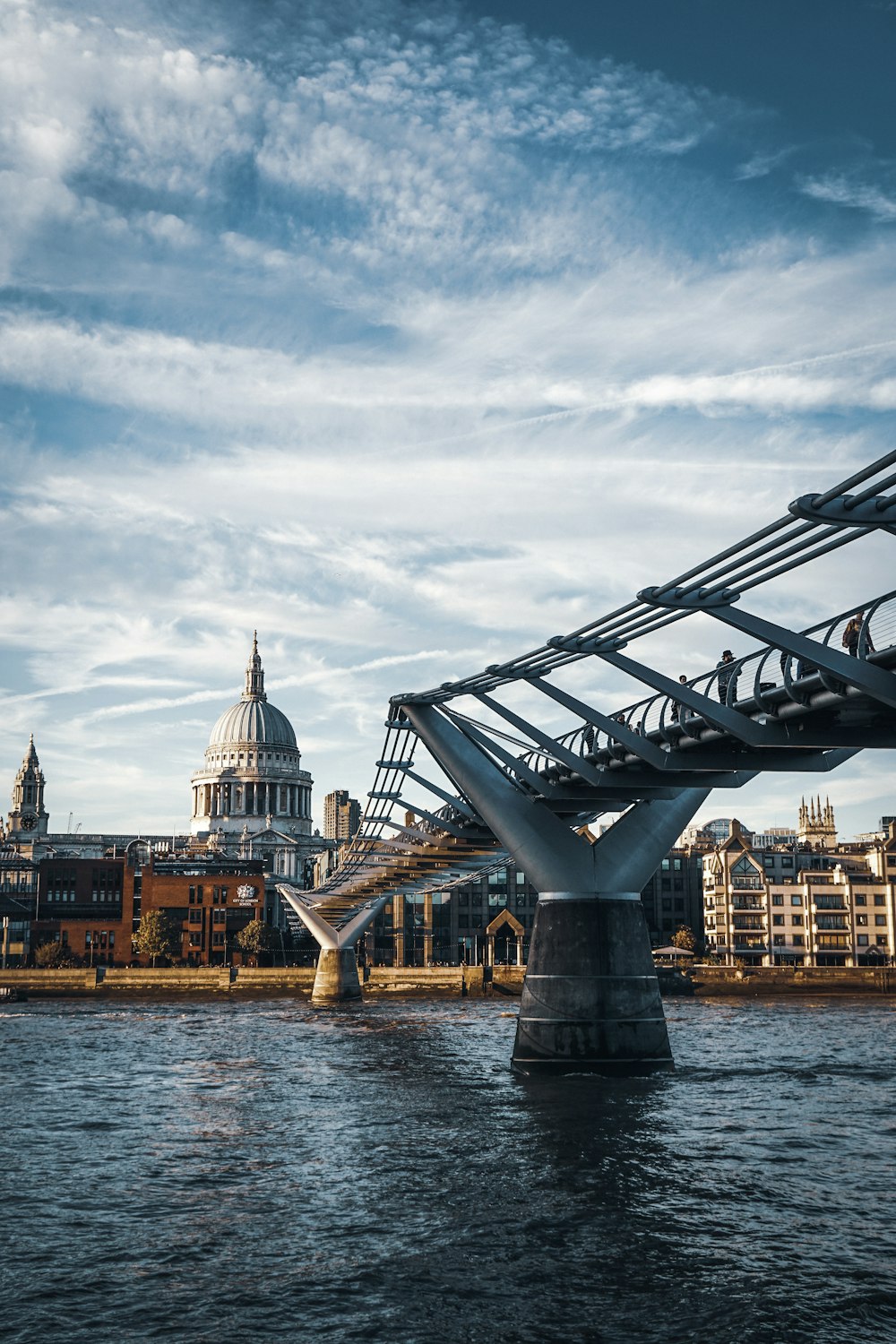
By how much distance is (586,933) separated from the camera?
1773 inches

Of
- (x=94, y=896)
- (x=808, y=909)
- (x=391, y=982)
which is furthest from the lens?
(x=94, y=896)

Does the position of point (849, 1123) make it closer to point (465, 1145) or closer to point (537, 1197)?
point (465, 1145)

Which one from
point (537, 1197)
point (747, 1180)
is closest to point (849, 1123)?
point (747, 1180)

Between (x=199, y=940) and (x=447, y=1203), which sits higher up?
(x=199, y=940)

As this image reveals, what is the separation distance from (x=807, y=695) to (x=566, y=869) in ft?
61.3

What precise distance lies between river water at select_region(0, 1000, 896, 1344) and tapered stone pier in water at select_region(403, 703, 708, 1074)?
5.42 feet

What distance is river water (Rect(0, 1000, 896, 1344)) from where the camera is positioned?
62.0 feet

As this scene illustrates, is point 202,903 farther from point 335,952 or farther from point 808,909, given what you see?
point 808,909

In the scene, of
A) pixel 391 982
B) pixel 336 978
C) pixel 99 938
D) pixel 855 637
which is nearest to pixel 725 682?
pixel 855 637

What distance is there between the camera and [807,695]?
28156mm

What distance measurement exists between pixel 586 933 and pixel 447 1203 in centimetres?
1997

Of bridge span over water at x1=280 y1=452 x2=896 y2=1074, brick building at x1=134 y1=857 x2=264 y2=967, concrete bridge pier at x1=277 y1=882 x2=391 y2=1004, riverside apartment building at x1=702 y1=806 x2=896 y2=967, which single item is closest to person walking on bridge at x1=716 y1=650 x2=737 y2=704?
bridge span over water at x1=280 y1=452 x2=896 y2=1074

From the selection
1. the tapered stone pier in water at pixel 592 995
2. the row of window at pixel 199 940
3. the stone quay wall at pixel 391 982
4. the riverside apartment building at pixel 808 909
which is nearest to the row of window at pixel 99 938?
the row of window at pixel 199 940

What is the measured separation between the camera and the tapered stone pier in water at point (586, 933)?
146 ft
